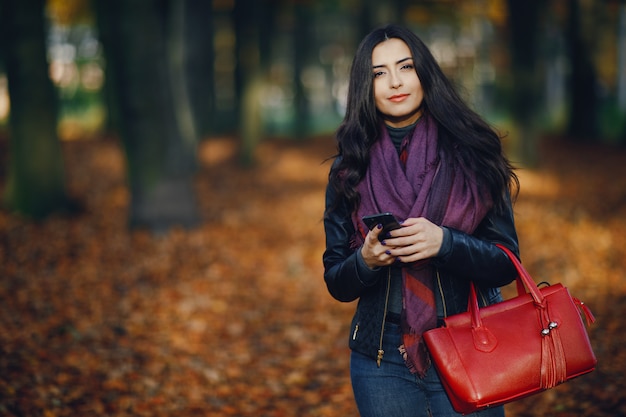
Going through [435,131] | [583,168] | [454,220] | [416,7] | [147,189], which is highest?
[416,7]

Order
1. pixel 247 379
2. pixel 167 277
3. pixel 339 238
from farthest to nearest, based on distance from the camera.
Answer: pixel 167 277 → pixel 247 379 → pixel 339 238

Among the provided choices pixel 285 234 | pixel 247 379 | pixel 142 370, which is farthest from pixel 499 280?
pixel 285 234

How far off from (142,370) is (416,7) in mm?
23535

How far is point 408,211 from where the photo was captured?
237 centimetres

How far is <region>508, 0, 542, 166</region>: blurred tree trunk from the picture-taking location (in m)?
16.2

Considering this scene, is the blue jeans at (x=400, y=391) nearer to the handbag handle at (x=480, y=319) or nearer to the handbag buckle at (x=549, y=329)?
the handbag handle at (x=480, y=319)

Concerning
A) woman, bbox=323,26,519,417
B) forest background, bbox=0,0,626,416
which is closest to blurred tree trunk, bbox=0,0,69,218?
forest background, bbox=0,0,626,416

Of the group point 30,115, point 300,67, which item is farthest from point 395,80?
point 300,67

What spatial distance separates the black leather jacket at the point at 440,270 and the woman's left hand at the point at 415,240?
0.04 metres

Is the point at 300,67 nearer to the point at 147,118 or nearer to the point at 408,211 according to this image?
the point at 147,118

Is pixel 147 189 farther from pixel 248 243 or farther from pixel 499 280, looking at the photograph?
pixel 499 280

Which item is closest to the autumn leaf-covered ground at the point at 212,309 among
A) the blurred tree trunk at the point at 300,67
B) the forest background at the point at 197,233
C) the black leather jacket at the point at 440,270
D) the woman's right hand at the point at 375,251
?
the forest background at the point at 197,233

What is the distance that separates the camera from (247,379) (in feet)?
18.2

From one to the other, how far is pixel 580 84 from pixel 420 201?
19.9 m
